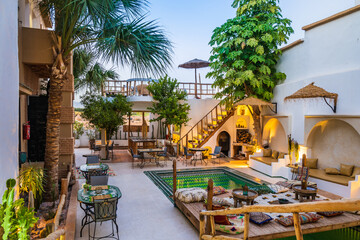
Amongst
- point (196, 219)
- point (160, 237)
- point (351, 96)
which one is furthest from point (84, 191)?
point (351, 96)

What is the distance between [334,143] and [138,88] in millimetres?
11871

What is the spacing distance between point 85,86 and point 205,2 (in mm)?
44766

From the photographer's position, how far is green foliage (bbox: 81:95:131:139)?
12773mm

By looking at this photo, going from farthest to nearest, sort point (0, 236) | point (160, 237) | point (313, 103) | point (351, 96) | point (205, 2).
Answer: point (205, 2)
point (313, 103)
point (351, 96)
point (160, 237)
point (0, 236)

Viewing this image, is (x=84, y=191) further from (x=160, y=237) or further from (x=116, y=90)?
(x=116, y=90)

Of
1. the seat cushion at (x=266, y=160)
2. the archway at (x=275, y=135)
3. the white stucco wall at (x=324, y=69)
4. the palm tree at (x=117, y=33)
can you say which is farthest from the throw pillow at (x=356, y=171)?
the palm tree at (x=117, y=33)

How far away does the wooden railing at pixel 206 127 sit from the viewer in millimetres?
14569

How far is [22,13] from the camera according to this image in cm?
693

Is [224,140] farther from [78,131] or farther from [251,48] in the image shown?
[78,131]

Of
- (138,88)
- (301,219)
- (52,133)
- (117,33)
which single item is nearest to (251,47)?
(117,33)

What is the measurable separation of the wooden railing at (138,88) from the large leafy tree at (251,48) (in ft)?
13.1

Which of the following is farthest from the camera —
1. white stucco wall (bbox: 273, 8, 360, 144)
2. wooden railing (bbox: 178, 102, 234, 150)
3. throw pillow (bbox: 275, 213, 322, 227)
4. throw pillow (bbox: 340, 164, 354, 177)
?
wooden railing (bbox: 178, 102, 234, 150)

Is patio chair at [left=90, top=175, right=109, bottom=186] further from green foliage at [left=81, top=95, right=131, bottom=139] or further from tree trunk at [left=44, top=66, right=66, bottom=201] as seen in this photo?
green foliage at [left=81, top=95, right=131, bottom=139]

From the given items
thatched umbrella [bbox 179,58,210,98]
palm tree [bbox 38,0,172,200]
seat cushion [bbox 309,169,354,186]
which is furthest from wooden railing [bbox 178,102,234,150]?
palm tree [bbox 38,0,172,200]
